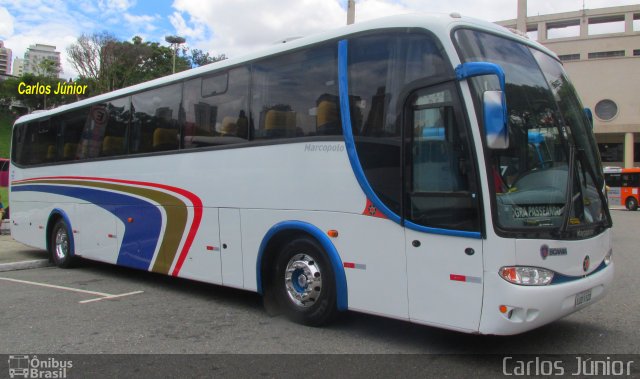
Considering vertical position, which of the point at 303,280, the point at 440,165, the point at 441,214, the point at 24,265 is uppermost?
the point at 440,165

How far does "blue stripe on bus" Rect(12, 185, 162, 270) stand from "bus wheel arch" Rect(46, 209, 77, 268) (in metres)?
1.28

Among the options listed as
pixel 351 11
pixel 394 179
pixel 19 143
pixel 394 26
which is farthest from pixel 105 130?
pixel 351 11

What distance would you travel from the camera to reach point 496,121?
168 inches

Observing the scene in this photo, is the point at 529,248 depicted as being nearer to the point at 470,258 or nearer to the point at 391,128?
the point at 470,258

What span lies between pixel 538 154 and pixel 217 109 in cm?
424

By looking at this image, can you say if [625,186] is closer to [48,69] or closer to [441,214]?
[441,214]

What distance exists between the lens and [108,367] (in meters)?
4.68

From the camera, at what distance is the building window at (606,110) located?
55375 millimetres

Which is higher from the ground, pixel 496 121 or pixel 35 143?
pixel 35 143

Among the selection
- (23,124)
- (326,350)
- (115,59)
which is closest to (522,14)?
(115,59)

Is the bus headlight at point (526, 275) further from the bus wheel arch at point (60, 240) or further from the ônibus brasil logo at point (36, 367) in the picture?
the bus wheel arch at point (60, 240)

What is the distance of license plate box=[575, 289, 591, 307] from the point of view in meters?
4.72

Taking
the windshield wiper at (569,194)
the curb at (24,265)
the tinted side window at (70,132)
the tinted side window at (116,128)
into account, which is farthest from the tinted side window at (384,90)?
the curb at (24,265)

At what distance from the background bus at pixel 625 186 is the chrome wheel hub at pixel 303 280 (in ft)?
109
